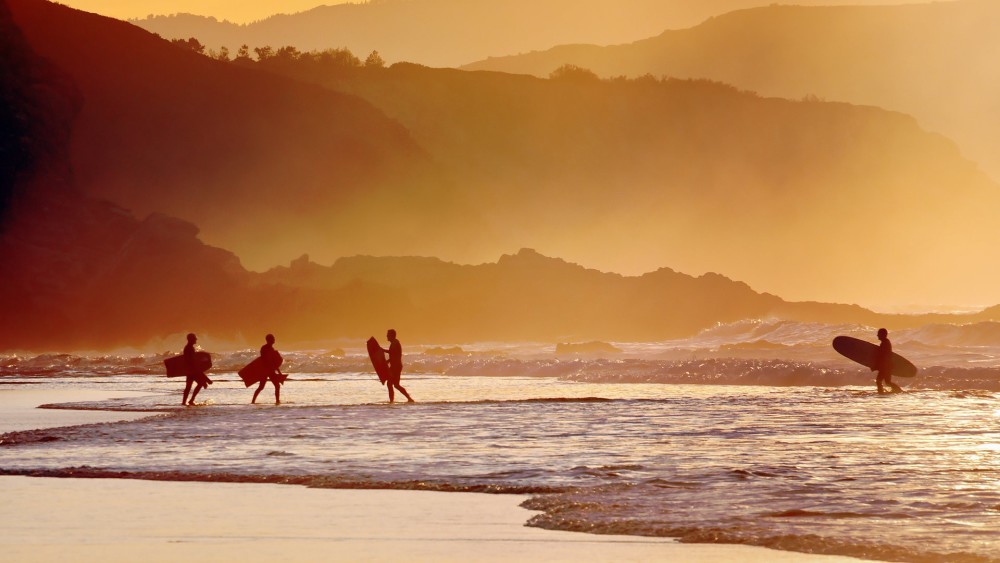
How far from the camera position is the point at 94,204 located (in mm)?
88000

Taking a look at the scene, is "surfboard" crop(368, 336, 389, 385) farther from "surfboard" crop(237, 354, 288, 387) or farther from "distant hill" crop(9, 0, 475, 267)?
"distant hill" crop(9, 0, 475, 267)

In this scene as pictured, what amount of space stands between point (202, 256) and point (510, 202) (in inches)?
2499

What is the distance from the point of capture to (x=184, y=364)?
3016 cm

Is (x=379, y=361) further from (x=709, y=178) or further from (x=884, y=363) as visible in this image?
(x=709, y=178)

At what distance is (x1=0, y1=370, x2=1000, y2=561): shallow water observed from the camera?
10.6 metres

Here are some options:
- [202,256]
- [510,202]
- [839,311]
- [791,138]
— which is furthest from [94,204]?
[791,138]

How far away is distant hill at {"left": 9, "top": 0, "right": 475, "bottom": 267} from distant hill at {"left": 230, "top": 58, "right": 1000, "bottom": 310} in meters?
26.4

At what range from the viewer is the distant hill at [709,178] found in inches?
6078

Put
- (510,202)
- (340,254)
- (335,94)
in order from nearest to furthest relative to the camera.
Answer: (340,254)
(335,94)
(510,202)

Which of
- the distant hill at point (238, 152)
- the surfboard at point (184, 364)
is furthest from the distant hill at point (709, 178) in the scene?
the surfboard at point (184, 364)

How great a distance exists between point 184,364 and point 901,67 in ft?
594

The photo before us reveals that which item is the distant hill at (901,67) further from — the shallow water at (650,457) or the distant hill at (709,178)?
the shallow water at (650,457)

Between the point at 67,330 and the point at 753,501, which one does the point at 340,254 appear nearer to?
the point at 67,330

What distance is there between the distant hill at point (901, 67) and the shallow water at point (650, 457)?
548 ft
